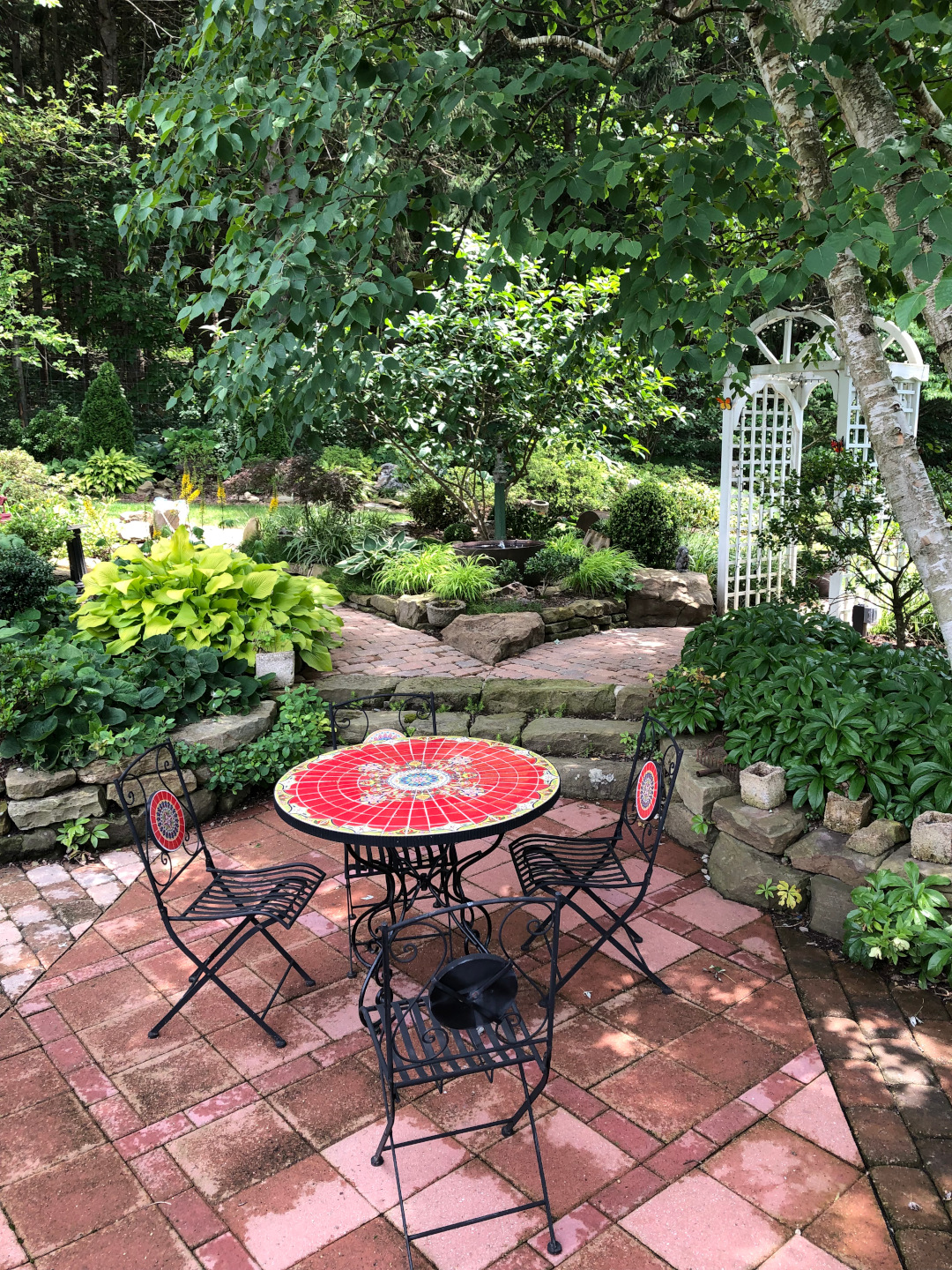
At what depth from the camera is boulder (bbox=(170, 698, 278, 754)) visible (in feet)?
14.2

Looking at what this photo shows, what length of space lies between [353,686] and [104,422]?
899 cm

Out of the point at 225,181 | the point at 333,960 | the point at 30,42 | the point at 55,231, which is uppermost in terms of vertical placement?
the point at 30,42

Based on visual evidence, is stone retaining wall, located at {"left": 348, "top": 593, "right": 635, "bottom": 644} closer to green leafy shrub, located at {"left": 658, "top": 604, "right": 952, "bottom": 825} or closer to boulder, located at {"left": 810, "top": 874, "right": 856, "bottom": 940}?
green leafy shrub, located at {"left": 658, "top": 604, "right": 952, "bottom": 825}

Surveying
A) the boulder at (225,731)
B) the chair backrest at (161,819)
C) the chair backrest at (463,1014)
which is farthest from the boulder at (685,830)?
the boulder at (225,731)

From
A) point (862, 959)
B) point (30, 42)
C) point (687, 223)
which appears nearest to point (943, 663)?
point (862, 959)

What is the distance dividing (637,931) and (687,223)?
245 centimetres

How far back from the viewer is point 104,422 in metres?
12.2

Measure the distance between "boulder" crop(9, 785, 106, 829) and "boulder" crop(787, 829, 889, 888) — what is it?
3024 millimetres

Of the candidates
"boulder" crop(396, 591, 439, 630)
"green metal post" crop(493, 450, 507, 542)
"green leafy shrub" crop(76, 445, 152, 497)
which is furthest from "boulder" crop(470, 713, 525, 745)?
"green leafy shrub" crop(76, 445, 152, 497)

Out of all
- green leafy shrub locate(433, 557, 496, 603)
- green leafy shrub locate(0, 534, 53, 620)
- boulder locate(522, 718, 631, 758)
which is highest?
green leafy shrub locate(0, 534, 53, 620)

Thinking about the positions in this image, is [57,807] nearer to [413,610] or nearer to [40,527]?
[413,610]

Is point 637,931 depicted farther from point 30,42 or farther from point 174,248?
point 30,42

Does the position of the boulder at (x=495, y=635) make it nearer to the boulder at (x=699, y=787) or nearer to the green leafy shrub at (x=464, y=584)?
the green leafy shrub at (x=464, y=584)

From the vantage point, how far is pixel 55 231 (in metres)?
15.1
